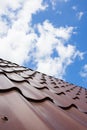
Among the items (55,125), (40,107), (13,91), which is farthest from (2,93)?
(55,125)

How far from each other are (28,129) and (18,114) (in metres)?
0.17

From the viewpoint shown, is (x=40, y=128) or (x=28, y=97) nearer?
(x=40, y=128)

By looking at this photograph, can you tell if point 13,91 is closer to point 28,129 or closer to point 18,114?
point 18,114

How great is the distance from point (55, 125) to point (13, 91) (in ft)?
1.43

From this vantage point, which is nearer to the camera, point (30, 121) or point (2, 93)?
point (30, 121)

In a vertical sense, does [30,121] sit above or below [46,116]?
below

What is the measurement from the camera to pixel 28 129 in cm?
103

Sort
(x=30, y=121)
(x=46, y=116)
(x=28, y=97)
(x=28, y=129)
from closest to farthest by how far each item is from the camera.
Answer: (x=28, y=129)
(x=30, y=121)
(x=46, y=116)
(x=28, y=97)

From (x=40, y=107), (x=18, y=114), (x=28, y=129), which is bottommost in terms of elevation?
(x=28, y=129)

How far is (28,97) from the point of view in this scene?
171 cm

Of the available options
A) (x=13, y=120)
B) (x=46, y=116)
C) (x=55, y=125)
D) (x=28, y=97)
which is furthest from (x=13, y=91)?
(x=13, y=120)

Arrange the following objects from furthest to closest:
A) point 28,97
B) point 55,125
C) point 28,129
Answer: point 28,97
point 55,125
point 28,129

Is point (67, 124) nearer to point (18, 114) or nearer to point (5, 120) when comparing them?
point (18, 114)

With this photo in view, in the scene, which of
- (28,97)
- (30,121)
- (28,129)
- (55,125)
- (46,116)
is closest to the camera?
(28,129)
